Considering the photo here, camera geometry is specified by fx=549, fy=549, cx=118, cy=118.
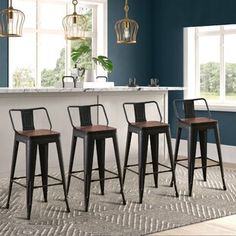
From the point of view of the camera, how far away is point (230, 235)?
4164 millimetres

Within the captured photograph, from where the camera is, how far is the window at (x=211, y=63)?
7953mm

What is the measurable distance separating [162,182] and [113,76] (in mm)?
2900

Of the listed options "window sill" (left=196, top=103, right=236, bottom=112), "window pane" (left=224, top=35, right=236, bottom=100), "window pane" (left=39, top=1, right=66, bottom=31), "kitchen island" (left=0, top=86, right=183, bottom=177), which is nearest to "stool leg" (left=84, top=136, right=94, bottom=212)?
"kitchen island" (left=0, top=86, right=183, bottom=177)

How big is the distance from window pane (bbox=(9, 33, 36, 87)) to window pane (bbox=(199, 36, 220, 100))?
8.31 ft

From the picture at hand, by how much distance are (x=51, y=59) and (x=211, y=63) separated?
2.39 m

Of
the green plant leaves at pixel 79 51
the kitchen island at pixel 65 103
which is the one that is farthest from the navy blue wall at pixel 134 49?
the kitchen island at pixel 65 103

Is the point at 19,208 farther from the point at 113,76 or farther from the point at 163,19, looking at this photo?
the point at 163,19

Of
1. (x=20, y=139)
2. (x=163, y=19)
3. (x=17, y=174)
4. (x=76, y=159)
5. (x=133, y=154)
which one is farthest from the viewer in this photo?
(x=163, y=19)

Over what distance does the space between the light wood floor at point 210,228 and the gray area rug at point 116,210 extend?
87 mm

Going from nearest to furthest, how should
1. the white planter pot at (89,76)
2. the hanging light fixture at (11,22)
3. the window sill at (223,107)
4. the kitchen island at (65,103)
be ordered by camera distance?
1. the kitchen island at (65,103)
2. the hanging light fixture at (11,22)
3. the white planter pot at (89,76)
4. the window sill at (223,107)

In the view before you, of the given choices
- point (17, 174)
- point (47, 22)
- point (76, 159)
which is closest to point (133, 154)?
point (76, 159)

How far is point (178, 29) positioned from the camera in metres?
8.41

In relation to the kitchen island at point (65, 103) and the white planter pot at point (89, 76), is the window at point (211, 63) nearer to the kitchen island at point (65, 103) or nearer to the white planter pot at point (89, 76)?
the kitchen island at point (65, 103)

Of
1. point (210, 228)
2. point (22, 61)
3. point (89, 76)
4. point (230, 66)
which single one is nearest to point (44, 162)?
point (210, 228)
